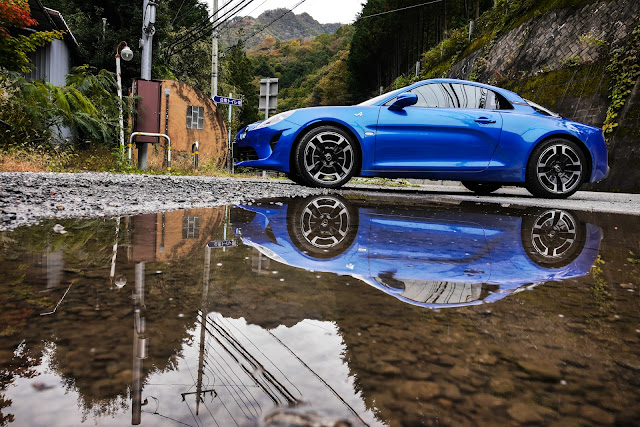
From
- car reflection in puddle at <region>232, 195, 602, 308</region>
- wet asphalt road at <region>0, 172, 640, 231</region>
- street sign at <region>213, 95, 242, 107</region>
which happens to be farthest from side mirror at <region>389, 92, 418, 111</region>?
street sign at <region>213, 95, 242, 107</region>

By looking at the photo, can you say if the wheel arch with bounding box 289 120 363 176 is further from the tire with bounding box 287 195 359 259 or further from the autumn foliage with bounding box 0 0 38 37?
the autumn foliage with bounding box 0 0 38 37

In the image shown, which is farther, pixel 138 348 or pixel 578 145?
pixel 578 145

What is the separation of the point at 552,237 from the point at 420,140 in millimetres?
2948

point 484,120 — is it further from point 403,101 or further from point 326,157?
point 326,157

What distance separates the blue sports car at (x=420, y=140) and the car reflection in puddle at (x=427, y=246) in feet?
5.64

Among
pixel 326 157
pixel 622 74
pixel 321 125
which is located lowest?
pixel 326 157

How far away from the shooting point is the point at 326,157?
5.66 m

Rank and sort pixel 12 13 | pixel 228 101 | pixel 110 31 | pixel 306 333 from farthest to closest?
1. pixel 110 31
2. pixel 228 101
3. pixel 12 13
4. pixel 306 333

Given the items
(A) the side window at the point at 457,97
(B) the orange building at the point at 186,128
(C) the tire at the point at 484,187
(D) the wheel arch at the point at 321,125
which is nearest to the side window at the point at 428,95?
(A) the side window at the point at 457,97

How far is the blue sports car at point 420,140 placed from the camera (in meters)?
5.55

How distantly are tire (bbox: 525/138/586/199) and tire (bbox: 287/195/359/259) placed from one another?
2921mm

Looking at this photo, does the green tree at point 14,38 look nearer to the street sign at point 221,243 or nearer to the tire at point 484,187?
the tire at point 484,187

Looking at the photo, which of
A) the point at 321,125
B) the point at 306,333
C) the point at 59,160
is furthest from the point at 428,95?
the point at 59,160

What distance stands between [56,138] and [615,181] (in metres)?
10.7
